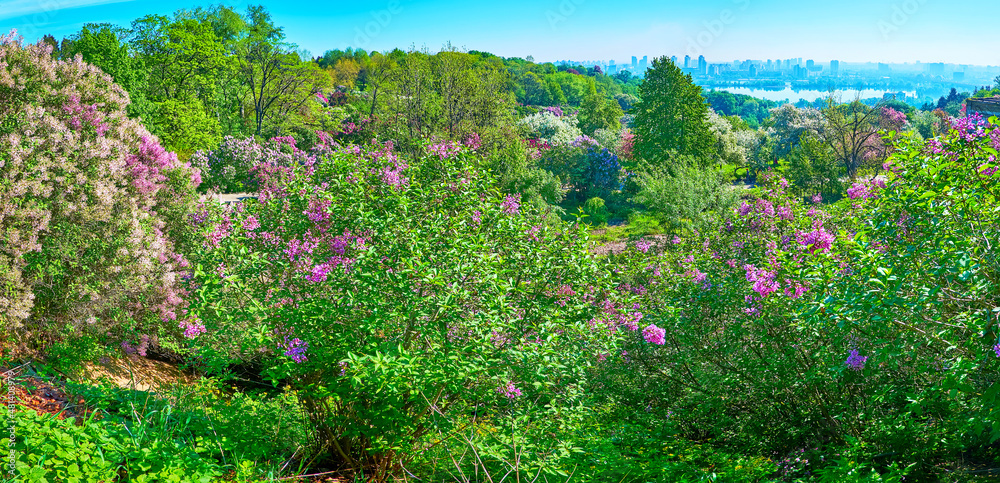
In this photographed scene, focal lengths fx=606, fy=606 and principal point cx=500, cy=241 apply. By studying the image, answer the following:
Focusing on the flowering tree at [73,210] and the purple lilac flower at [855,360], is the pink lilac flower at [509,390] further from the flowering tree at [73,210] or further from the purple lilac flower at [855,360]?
the flowering tree at [73,210]

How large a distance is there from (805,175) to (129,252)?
27000mm

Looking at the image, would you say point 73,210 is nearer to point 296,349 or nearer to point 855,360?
point 296,349

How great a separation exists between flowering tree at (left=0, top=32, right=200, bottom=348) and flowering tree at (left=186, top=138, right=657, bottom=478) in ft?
13.3

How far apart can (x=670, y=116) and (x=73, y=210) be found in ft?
96.0

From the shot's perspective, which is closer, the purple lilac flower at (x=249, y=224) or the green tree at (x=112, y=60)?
the purple lilac flower at (x=249, y=224)

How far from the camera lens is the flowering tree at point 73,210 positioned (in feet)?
28.7

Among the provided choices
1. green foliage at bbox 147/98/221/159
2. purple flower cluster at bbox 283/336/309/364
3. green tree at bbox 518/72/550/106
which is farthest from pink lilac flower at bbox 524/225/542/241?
green tree at bbox 518/72/550/106

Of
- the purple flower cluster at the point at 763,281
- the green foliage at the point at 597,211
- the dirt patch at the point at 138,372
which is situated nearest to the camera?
the purple flower cluster at the point at 763,281

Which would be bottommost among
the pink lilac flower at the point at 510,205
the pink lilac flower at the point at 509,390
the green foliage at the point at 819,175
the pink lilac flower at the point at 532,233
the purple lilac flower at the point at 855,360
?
the green foliage at the point at 819,175

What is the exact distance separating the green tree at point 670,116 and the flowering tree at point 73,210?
26158 millimetres

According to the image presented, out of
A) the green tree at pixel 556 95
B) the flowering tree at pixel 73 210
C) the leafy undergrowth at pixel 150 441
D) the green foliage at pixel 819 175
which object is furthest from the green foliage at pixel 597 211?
the green tree at pixel 556 95

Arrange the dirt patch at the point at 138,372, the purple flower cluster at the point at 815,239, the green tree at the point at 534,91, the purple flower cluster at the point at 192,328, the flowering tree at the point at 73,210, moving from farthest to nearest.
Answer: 1. the green tree at the point at 534,91
2. the dirt patch at the point at 138,372
3. the flowering tree at the point at 73,210
4. the purple flower cluster at the point at 815,239
5. the purple flower cluster at the point at 192,328

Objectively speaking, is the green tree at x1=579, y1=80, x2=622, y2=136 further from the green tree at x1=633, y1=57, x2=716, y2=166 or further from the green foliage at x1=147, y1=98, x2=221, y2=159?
the green foliage at x1=147, y1=98, x2=221, y2=159

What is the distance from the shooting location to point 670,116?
3309cm
